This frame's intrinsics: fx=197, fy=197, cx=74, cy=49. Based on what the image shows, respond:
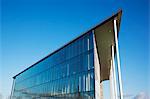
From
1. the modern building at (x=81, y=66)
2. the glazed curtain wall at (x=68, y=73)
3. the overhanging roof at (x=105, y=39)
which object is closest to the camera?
the modern building at (x=81, y=66)

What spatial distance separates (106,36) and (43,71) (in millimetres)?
17538

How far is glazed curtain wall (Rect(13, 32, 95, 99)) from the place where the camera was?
22686 mm

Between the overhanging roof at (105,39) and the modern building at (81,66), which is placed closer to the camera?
the modern building at (81,66)

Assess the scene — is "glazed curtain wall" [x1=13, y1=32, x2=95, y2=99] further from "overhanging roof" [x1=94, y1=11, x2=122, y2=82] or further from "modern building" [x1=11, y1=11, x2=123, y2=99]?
"overhanging roof" [x1=94, y1=11, x2=122, y2=82]

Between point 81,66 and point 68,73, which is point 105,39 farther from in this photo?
point 68,73

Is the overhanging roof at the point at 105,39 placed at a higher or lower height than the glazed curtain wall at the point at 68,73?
higher

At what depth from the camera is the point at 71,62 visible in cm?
2645

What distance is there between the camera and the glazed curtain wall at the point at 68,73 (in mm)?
22686

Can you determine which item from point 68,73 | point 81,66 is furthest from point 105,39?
point 68,73

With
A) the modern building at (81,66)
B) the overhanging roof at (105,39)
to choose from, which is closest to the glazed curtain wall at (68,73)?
the modern building at (81,66)

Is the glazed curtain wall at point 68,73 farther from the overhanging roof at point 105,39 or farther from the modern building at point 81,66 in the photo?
the overhanging roof at point 105,39

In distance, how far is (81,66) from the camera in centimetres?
2384

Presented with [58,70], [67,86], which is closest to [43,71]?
[58,70]

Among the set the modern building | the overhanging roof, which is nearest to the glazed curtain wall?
the modern building
